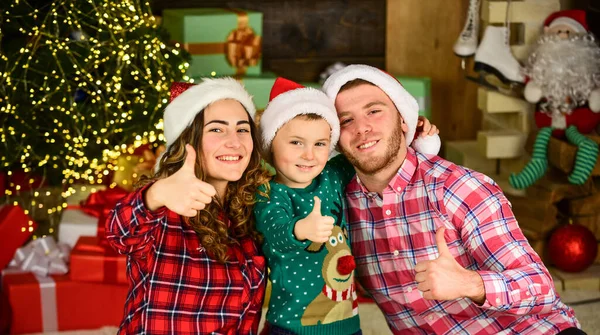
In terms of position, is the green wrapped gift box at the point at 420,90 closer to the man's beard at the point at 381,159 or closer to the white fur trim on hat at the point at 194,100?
the man's beard at the point at 381,159

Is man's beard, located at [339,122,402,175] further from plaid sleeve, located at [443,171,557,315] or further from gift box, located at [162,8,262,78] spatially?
gift box, located at [162,8,262,78]

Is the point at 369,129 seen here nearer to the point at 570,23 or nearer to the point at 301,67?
the point at 570,23

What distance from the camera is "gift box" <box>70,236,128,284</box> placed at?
2680mm

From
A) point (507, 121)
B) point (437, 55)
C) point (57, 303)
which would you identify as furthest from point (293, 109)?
point (437, 55)

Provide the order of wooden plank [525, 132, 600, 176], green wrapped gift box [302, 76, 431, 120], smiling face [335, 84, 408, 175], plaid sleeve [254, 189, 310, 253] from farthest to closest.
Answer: green wrapped gift box [302, 76, 431, 120] → wooden plank [525, 132, 600, 176] → smiling face [335, 84, 408, 175] → plaid sleeve [254, 189, 310, 253]

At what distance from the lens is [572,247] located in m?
2.94

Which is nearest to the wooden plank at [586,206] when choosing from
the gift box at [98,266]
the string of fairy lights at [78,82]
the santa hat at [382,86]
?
the santa hat at [382,86]

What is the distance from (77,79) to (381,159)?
128 centimetres

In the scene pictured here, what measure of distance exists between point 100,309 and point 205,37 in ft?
3.58

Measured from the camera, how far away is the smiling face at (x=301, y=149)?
182cm

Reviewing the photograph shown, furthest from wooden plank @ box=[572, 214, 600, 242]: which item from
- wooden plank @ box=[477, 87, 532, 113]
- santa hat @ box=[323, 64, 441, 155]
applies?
santa hat @ box=[323, 64, 441, 155]

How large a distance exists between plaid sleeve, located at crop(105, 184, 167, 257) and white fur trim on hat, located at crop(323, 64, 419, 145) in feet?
1.71

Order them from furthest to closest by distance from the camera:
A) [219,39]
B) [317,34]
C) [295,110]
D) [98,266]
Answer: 1. [317,34]
2. [219,39]
3. [98,266]
4. [295,110]

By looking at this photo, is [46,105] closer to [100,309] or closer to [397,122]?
[100,309]
